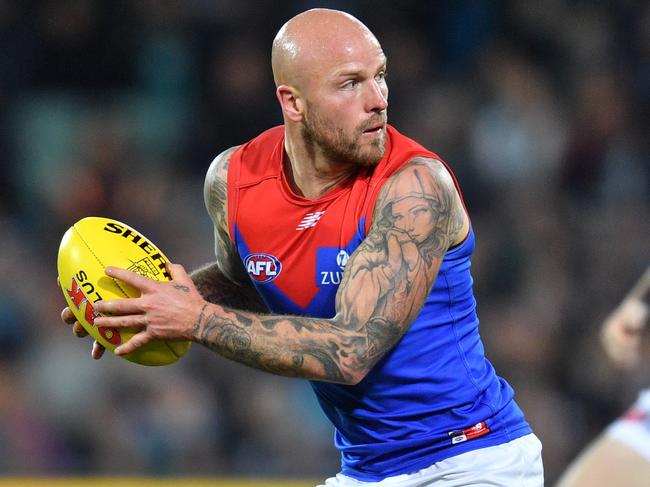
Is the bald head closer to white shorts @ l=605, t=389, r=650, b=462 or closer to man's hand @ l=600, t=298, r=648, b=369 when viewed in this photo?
man's hand @ l=600, t=298, r=648, b=369

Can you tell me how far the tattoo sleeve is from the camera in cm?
307

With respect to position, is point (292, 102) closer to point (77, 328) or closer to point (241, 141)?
point (77, 328)

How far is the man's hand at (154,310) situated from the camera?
303cm

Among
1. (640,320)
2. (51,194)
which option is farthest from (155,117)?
(640,320)

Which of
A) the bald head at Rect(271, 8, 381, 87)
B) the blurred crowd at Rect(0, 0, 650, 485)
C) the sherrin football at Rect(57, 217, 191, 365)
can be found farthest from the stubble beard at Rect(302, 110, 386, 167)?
the blurred crowd at Rect(0, 0, 650, 485)

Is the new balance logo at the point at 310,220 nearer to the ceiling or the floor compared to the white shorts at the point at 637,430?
nearer to the ceiling

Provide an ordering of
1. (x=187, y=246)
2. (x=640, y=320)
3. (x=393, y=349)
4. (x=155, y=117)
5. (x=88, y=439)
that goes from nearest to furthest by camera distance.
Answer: (x=393, y=349) → (x=640, y=320) → (x=88, y=439) → (x=187, y=246) → (x=155, y=117)

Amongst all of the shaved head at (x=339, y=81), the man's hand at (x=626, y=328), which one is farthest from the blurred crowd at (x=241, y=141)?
the shaved head at (x=339, y=81)

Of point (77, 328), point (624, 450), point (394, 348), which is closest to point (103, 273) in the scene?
point (77, 328)

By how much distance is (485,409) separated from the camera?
3531mm

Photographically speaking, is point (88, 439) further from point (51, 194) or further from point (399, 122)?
point (399, 122)

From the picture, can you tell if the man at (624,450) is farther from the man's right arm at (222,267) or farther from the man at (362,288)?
the man's right arm at (222,267)

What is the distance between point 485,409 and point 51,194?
5.92m

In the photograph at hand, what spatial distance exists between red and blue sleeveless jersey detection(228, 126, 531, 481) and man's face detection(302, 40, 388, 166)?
7cm
